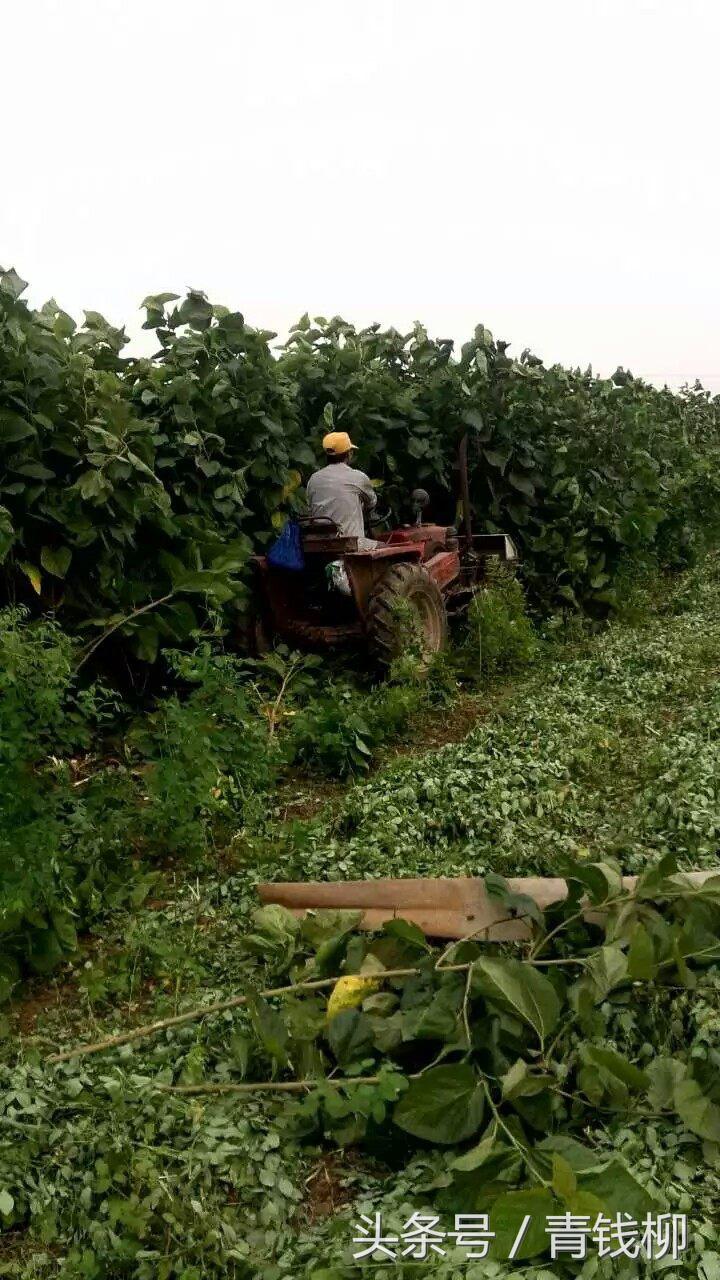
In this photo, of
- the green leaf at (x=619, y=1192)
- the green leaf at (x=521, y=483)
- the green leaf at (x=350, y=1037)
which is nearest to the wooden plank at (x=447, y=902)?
the green leaf at (x=350, y=1037)

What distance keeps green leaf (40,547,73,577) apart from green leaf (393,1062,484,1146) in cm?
362

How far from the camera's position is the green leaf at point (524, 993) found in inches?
120

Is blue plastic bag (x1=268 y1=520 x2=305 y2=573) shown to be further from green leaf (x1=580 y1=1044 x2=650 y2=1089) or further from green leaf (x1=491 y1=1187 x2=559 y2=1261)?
green leaf (x1=491 y1=1187 x2=559 y2=1261)

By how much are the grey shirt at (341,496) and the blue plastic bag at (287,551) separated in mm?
407

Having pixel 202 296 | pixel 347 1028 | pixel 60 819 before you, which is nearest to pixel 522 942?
pixel 347 1028

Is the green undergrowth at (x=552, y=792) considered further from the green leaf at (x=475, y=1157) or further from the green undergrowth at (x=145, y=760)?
the green leaf at (x=475, y=1157)

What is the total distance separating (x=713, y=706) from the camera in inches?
259

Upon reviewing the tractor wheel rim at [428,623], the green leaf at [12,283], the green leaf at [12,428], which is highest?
the green leaf at [12,283]

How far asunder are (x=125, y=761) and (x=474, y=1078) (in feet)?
11.5

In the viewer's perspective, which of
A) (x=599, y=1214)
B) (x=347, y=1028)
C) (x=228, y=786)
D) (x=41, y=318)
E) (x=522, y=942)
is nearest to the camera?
(x=599, y=1214)

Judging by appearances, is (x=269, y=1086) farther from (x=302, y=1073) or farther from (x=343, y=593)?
(x=343, y=593)

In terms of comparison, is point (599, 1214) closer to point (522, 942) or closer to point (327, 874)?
point (522, 942)

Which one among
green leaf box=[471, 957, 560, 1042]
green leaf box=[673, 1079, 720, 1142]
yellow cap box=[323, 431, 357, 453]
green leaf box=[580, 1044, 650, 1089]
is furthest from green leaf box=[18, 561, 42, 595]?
green leaf box=[673, 1079, 720, 1142]

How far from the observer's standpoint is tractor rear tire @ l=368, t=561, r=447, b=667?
7.28 meters
